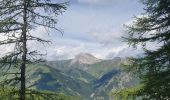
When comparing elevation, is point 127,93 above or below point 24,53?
below

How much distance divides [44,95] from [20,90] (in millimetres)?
1270

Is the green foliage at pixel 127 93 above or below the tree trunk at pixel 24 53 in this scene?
below

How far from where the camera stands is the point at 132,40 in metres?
21.8

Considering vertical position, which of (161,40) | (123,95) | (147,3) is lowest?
(123,95)

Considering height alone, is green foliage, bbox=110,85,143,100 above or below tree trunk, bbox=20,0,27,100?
below

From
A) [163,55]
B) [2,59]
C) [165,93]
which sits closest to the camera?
[2,59]

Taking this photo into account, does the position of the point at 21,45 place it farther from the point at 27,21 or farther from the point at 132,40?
the point at 132,40

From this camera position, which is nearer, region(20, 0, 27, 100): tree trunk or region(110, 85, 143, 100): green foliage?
region(20, 0, 27, 100): tree trunk

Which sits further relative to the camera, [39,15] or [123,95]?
[123,95]

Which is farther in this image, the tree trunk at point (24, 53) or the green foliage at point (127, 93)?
the green foliage at point (127, 93)

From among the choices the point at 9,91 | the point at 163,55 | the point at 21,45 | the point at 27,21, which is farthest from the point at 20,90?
the point at 163,55

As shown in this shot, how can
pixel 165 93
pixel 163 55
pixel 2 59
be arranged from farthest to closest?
pixel 163 55
pixel 165 93
pixel 2 59

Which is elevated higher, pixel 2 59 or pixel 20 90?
pixel 2 59

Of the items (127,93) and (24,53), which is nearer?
(24,53)
